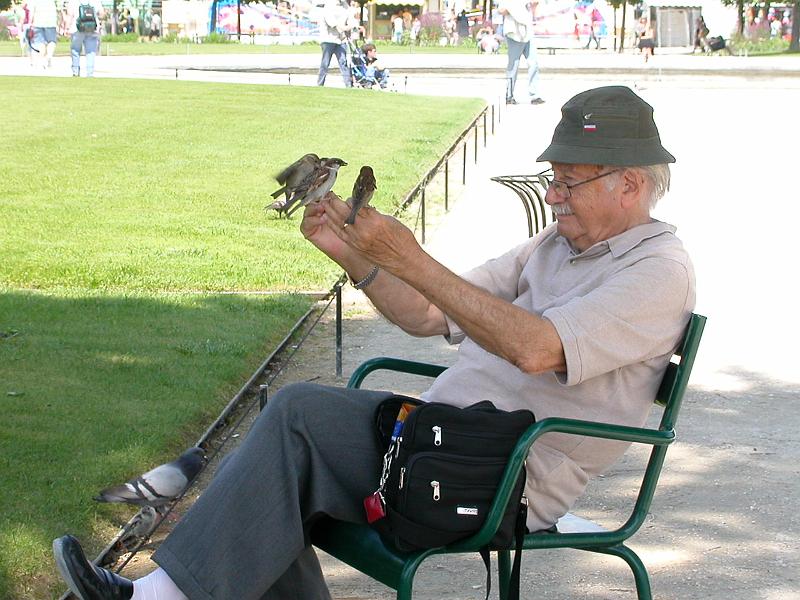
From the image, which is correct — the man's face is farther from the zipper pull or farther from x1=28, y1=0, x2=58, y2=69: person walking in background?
x1=28, y1=0, x2=58, y2=69: person walking in background

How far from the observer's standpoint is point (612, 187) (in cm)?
323

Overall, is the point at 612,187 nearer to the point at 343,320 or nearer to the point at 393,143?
the point at 343,320

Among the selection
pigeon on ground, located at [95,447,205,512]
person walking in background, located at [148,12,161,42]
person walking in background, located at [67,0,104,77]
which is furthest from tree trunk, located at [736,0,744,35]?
pigeon on ground, located at [95,447,205,512]

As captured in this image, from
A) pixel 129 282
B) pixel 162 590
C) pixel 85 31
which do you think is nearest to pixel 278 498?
pixel 162 590

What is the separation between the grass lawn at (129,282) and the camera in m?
4.48

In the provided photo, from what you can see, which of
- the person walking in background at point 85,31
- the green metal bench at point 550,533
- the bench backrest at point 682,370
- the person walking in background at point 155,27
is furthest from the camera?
the person walking in background at point 155,27

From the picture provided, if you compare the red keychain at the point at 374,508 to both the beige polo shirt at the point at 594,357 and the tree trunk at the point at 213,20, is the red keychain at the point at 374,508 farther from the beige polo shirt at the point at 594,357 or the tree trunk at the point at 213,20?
the tree trunk at the point at 213,20

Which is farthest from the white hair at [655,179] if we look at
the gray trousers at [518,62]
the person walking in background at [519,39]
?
the gray trousers at [518,62]

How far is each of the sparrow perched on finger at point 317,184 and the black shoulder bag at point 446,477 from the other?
0.51m

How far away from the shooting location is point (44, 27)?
2817 cm

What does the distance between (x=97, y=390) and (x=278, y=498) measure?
2.74 meters

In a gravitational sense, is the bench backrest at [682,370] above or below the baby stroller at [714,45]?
below

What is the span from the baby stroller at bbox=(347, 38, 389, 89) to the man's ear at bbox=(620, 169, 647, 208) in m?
22.2

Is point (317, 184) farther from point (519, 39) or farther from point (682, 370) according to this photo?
point (519, 39)
